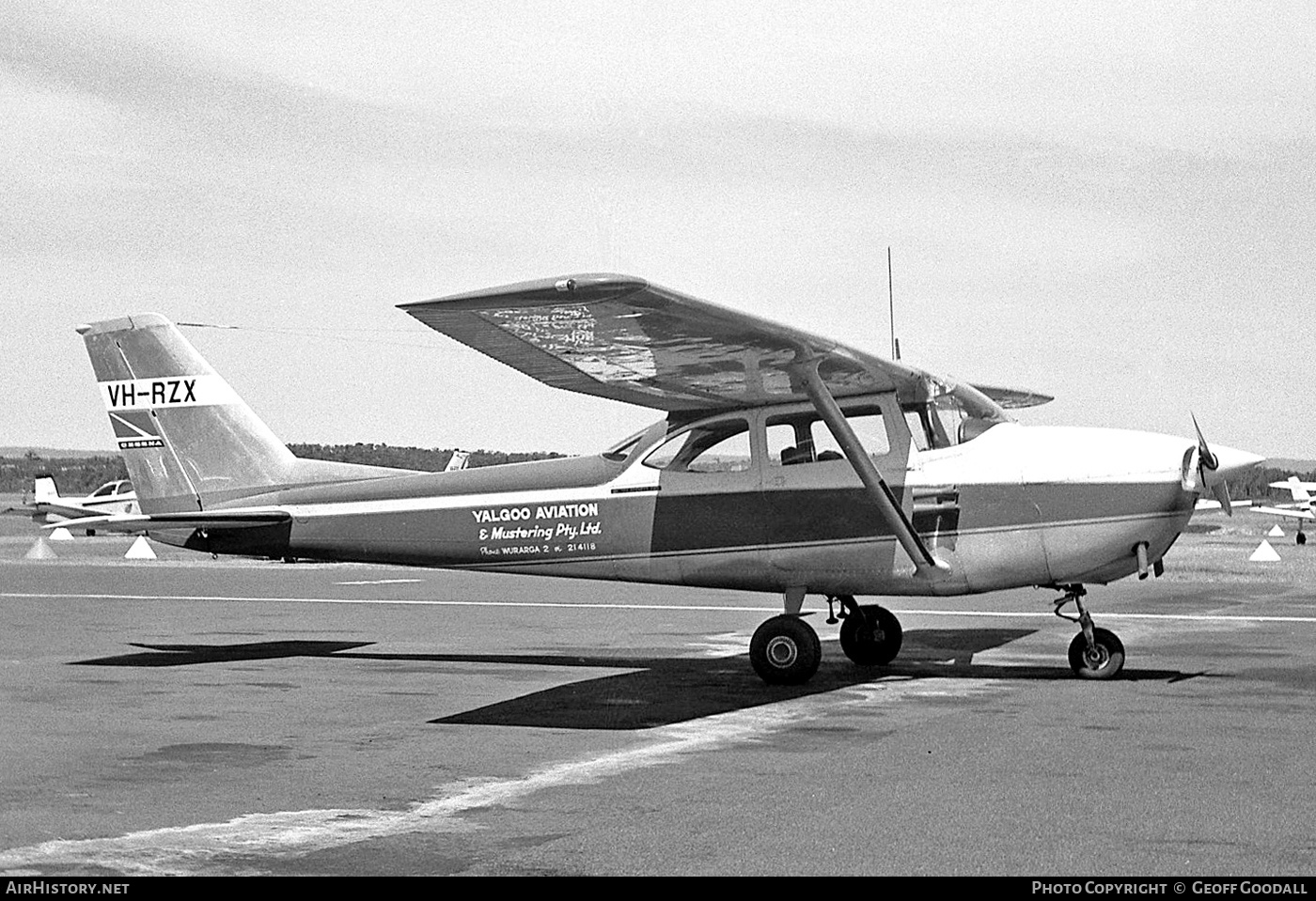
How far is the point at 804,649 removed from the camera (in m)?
11.2

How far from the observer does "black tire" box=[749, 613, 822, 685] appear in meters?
11.2

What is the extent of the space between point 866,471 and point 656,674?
2.58 m

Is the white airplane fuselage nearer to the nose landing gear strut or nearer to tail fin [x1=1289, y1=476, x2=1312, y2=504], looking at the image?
the nose landing gear strut

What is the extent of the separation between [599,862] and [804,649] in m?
5.86

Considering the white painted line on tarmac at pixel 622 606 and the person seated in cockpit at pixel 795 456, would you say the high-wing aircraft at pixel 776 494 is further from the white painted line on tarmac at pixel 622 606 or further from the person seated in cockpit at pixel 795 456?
the white painted line on tarmac at pixel 622 606

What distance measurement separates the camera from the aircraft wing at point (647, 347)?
8594mm

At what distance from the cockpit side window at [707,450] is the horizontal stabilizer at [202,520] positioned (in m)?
3.66

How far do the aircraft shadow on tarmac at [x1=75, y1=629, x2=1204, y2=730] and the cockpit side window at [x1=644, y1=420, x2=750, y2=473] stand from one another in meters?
1.72

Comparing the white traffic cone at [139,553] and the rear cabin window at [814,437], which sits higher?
the rear cabin window at [814,437]

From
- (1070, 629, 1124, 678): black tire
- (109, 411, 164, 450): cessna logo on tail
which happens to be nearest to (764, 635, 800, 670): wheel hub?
(1070, 629, 1124, 678): black tire

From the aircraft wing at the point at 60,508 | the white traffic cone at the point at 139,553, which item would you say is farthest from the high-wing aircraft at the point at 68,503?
the white traffic cone at the point at 139,553

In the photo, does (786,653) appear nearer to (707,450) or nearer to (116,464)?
(707,450)

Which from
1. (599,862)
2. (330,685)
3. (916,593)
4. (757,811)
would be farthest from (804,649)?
(599,862)

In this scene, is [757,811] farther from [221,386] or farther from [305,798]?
[221,386]
